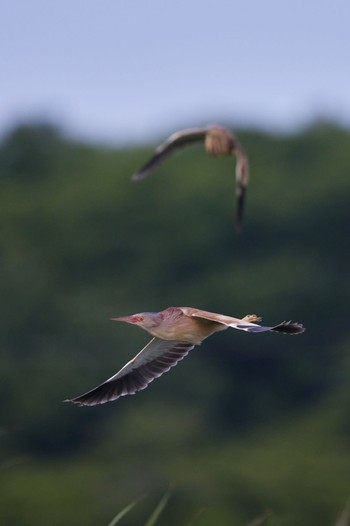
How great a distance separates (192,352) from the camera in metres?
31.4

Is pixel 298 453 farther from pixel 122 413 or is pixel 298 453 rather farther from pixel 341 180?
pixel 341 180

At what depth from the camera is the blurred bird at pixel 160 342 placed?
23.3 ft

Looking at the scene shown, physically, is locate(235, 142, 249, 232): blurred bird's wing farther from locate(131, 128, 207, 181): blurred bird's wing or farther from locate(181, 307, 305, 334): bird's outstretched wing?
locate(181, 307, 305, 334): bird's outstretched wing

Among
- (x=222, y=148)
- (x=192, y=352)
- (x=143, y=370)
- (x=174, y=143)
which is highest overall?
(x=222, y=148)

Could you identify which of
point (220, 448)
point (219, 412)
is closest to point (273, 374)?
point (219, 412)

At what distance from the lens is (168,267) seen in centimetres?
3709

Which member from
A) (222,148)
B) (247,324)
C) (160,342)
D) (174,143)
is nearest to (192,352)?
(174,143)

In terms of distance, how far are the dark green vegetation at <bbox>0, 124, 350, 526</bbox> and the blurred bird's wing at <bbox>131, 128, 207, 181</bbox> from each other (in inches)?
547

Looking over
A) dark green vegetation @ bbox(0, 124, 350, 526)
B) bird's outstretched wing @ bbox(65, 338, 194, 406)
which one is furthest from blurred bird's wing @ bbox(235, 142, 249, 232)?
dark green vegetation @ bbox(0, 124, 350, 526)

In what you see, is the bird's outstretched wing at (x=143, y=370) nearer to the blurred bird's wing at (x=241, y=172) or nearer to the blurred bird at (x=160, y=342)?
the blurred bird at (x=160, y=342)

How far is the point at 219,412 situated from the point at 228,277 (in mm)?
4677

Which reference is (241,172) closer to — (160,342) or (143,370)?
(160,342)

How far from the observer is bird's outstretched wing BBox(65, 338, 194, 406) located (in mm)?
7402

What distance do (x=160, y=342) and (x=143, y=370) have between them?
0.53ft
